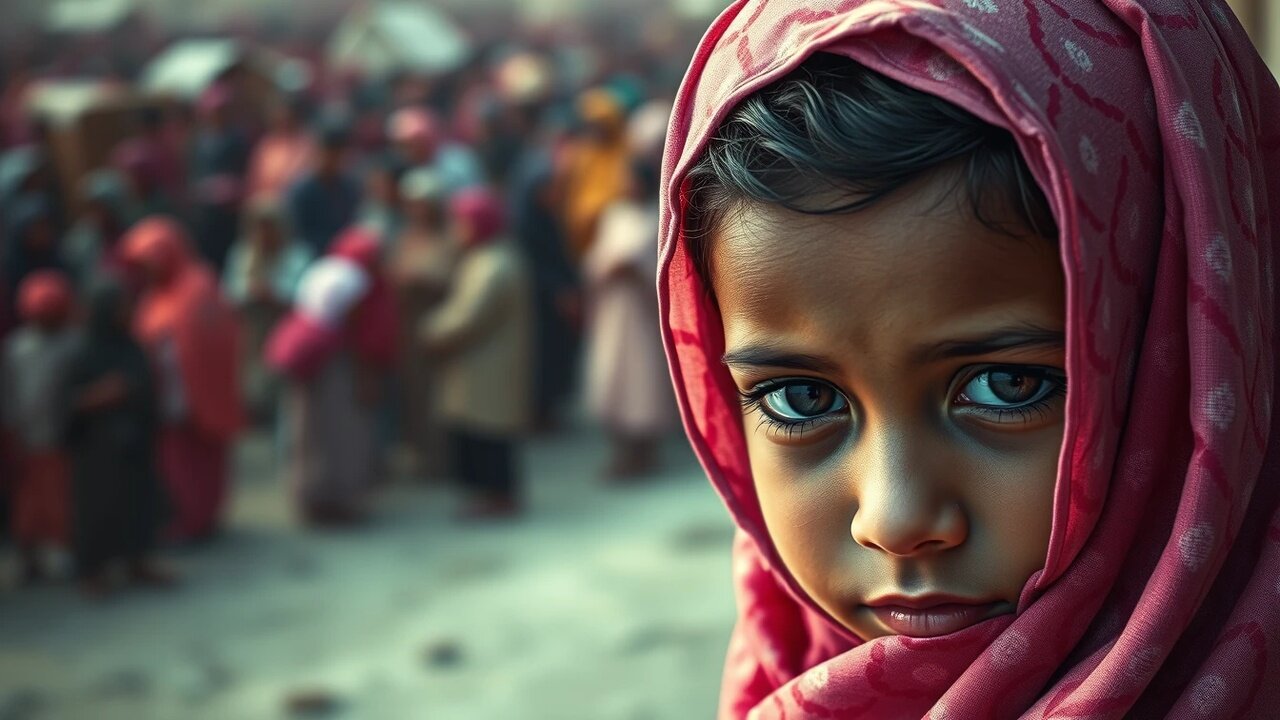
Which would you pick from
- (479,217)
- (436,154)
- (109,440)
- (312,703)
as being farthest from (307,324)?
(436,154)

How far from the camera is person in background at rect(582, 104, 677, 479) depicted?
6.98m

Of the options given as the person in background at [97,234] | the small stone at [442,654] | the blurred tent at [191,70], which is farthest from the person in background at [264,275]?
the blurred tent at [191,70]

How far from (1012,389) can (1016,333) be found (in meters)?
0.05

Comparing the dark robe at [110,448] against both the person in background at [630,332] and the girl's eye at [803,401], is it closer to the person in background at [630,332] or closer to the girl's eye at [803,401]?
the person in background at [630,332]

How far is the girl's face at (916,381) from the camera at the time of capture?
980mm

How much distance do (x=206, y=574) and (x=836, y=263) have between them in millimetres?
5641

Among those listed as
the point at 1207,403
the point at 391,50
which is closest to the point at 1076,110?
the point at 1207,403

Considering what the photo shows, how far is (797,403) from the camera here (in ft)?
3.63

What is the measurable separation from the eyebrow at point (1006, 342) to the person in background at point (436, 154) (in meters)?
7.52

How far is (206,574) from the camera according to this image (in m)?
6.15

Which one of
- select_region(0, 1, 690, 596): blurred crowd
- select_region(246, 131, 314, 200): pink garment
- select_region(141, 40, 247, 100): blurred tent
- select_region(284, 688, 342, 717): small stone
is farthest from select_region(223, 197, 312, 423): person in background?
select_region(141, 40, 247, 100): blurred tent

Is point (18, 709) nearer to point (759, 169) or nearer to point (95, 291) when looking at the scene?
point (95, 291)

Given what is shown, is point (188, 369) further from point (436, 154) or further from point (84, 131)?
point (84, 131)

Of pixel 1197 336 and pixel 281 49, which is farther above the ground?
pixel 281 49
